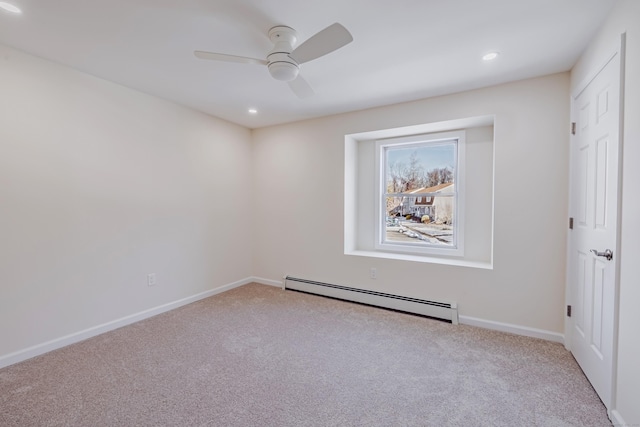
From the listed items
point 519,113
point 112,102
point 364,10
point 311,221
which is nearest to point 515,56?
point 519,113

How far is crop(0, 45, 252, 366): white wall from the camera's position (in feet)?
7.16

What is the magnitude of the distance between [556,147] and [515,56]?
0.90m

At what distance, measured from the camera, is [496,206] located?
275cm

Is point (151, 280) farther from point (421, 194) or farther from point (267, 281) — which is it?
point (421, 194)

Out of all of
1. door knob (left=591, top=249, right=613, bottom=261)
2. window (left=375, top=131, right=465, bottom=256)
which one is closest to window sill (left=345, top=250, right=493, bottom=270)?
window (left=375, top=131, right=465, bottom=256)

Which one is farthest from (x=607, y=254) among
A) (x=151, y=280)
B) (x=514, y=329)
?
(x=151, y=280)

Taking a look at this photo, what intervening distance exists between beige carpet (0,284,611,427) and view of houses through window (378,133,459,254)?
112cm

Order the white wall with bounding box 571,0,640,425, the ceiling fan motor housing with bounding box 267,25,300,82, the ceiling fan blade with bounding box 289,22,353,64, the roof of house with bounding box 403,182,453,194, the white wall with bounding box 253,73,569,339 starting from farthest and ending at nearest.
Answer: the roof of house with bounding box 403,182,453,194 < the white wall with bounding box 253,73,569,339 < the ceiling fan motor housing with bounding box 267,25,300,82 < the ceiling fan blade with bounding box 289,22,353,64 < the white wall with bounding box 571,0,640,425

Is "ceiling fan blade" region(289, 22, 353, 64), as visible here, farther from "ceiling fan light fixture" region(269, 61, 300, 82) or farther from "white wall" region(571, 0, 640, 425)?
"white wall" region(571, 0, 640, 425)

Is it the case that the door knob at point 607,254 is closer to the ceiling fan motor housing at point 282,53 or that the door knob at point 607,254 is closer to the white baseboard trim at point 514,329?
the white baseboard trim at point 514,329

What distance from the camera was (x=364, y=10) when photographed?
67.1 inches

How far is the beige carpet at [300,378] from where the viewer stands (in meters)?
1.64

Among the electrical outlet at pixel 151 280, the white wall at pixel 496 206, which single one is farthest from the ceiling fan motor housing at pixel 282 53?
the electrical outlet at pixel 151 280

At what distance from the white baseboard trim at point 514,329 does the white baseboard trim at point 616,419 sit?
102cm
